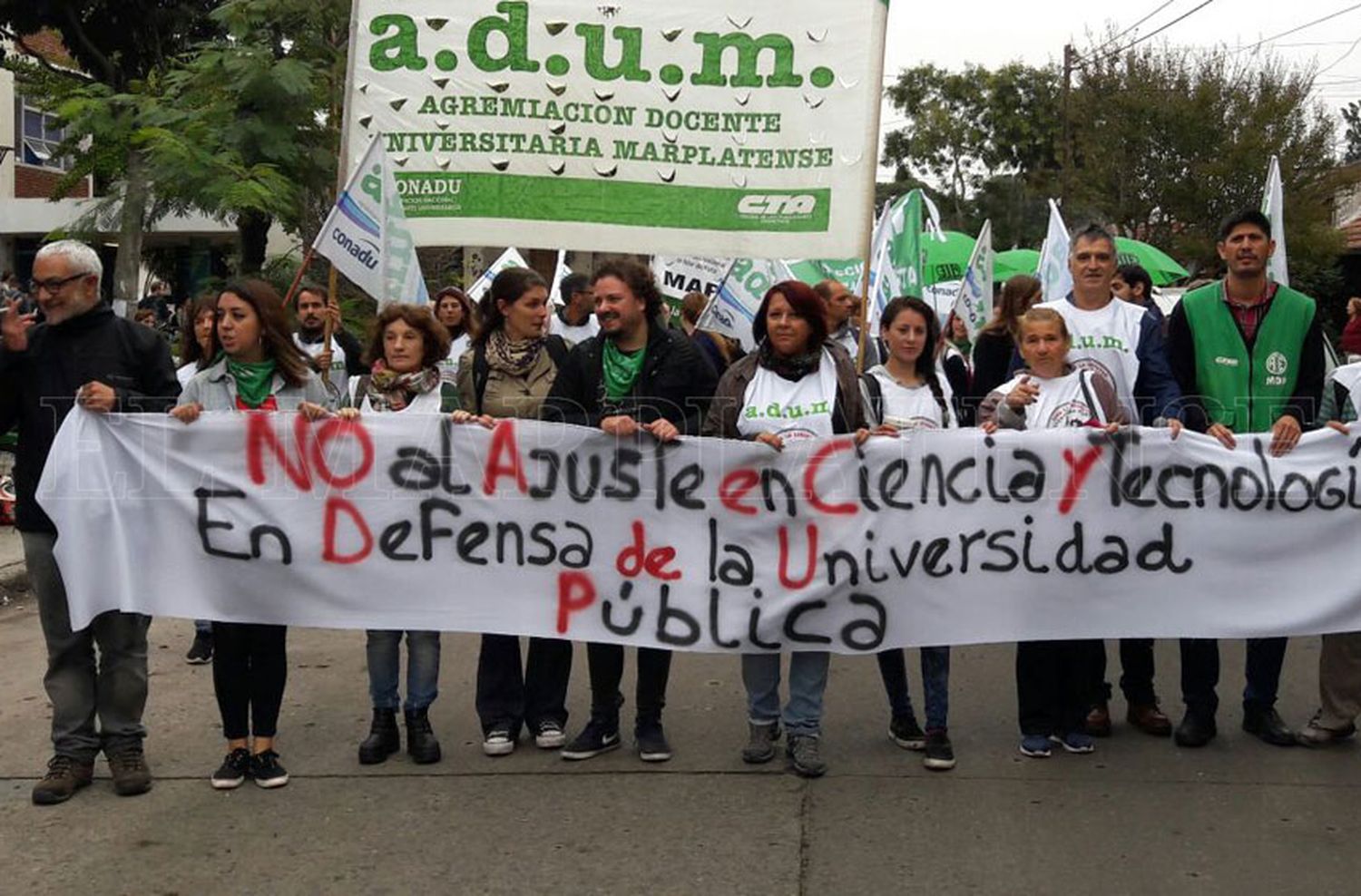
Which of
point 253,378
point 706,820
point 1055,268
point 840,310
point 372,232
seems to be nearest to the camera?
point 706,820

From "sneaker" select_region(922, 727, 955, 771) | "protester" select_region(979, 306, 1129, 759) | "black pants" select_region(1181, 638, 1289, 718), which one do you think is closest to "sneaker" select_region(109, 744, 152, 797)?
"sneaker" select_region(922, 727, 955, 771)

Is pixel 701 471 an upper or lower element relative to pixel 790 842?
upper

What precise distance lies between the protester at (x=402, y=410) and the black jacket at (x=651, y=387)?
0.50 m

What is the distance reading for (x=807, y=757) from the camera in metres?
5.46

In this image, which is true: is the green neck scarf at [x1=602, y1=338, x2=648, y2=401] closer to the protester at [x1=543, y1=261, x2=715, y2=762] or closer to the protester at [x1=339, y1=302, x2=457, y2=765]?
the protester at [x1=543, y1=261, x2=715, y2=762]

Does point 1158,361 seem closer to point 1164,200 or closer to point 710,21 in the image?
point 710,21

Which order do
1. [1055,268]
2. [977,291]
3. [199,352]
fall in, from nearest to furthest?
[199,352] < [1055,268] < [977,291]

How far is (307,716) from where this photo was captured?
6.39m

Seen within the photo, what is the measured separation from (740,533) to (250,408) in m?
1.84

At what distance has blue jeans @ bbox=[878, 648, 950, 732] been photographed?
5.58m

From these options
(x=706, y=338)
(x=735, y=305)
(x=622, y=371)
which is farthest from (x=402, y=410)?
(x=735, y=305)

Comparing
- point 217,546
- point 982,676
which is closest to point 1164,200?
point 982,676

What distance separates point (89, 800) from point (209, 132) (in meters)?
9.71

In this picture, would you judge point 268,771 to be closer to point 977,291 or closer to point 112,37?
point 977,291
